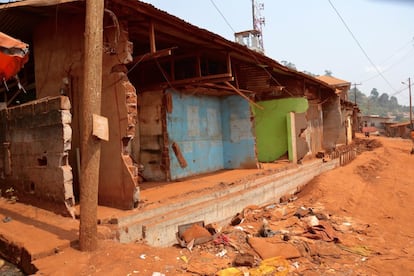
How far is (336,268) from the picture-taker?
5254 millimetres

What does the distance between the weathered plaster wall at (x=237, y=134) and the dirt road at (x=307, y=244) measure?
7.80ft

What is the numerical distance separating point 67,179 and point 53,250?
64.0 inches

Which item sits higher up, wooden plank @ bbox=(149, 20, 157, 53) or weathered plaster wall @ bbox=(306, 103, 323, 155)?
wooden plank @ bbox=(149, 20, 157, 53)

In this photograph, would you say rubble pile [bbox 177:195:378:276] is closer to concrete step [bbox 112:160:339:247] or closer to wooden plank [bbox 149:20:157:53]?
concrete step [bbox 112:160:339:247]

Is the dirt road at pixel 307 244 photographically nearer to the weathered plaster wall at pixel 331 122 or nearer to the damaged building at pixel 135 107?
the damaged building at pixel 135 107

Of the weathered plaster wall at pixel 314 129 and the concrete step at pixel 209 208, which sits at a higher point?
the weathered plaster wall at pixel 314 129

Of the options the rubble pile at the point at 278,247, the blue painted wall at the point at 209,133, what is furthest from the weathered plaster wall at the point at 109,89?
the blue painted wall at the point at 209,133

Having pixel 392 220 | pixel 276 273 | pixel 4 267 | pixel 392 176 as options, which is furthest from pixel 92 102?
pixel 392 176

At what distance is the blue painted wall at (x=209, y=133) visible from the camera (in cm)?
1011

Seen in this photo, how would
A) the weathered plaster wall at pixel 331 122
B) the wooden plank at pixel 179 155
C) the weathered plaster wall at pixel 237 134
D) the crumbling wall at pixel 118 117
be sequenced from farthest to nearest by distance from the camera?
the weathered plaster wall at pixel 331 122 → the weathered plaster wall at pixel 237 134 → the wooden plank at pixel 179 155 → the crumbling wall at pixel 118 117

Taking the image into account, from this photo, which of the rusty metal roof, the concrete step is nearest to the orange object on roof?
the rusty metal roof

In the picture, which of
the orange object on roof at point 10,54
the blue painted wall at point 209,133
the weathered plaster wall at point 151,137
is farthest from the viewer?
the blue painted wall at point 209,133

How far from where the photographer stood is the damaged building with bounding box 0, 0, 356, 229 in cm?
606

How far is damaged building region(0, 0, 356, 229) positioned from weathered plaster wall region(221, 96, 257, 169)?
0.13 feet
